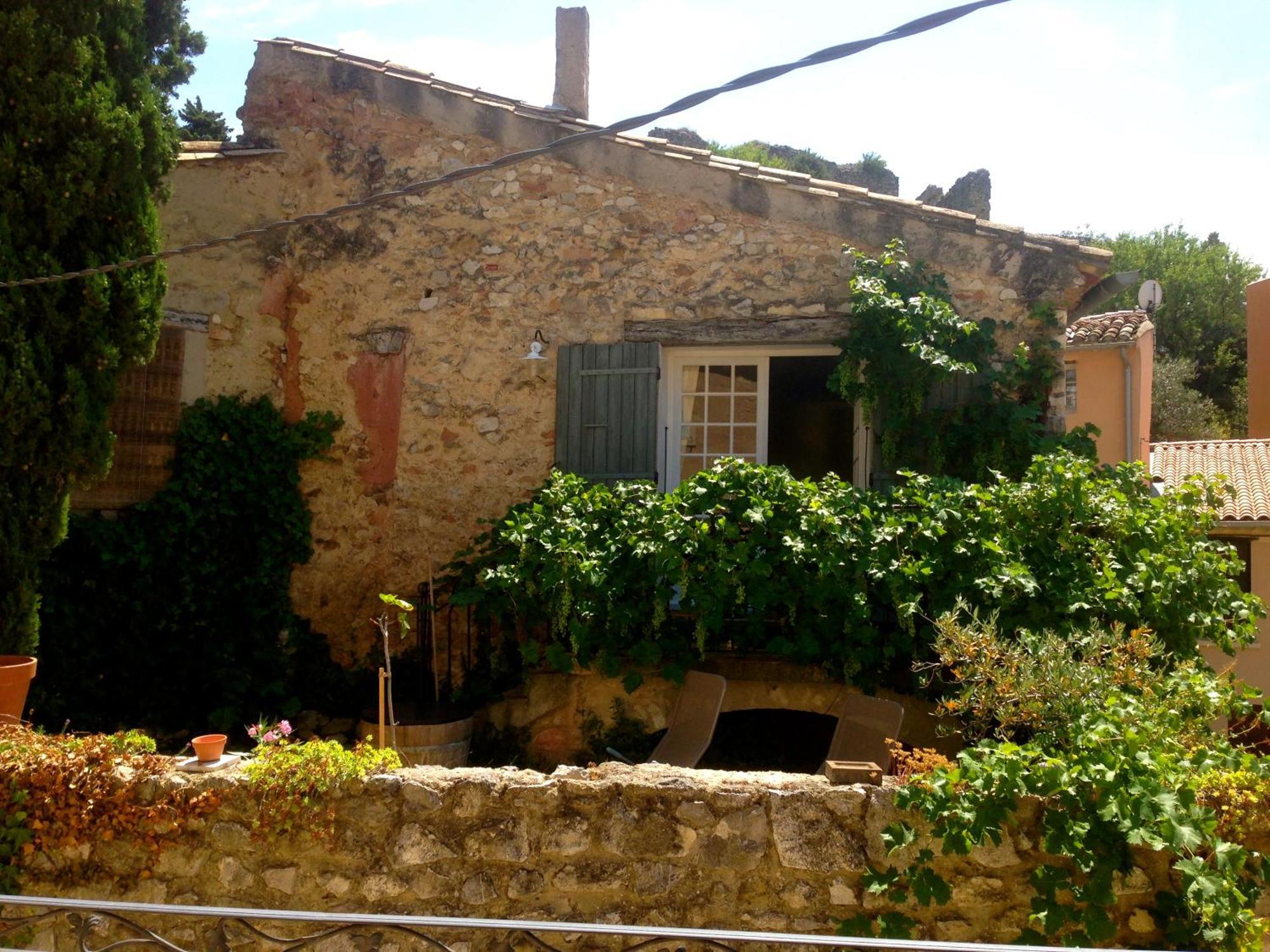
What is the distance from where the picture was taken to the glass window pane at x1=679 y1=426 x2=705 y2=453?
23.9ft

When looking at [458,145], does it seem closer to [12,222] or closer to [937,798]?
[12,222]

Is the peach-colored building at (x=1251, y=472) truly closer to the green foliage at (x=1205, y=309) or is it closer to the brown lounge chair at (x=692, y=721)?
the brown lounge chair at (x=692, y=721)

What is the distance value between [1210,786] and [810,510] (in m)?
2.45

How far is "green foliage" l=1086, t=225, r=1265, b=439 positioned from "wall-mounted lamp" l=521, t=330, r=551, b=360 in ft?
63.6

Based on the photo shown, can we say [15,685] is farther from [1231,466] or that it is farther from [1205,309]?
[1205,309]

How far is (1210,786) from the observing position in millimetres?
3424

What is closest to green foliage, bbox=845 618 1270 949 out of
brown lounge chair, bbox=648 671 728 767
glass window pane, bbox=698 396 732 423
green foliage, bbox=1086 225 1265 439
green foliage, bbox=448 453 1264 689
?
green foliage, bbox=448 453 1264 689

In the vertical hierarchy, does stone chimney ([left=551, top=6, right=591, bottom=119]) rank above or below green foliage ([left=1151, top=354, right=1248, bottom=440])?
above

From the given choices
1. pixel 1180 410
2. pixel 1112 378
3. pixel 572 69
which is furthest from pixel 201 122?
pixel 1180 410

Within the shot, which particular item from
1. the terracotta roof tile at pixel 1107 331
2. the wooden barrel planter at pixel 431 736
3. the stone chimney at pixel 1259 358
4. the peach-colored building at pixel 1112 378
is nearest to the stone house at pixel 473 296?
the wooden barrel planter at pixel 431 736

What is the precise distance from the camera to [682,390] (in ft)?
24.2

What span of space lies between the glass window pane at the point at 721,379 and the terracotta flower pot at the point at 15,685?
431cm

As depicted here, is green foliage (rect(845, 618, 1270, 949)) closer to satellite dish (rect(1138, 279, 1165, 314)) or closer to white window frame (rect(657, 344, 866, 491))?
white window frame (rect(657, 344, 866, 491))

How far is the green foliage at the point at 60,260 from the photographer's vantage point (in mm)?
5664
